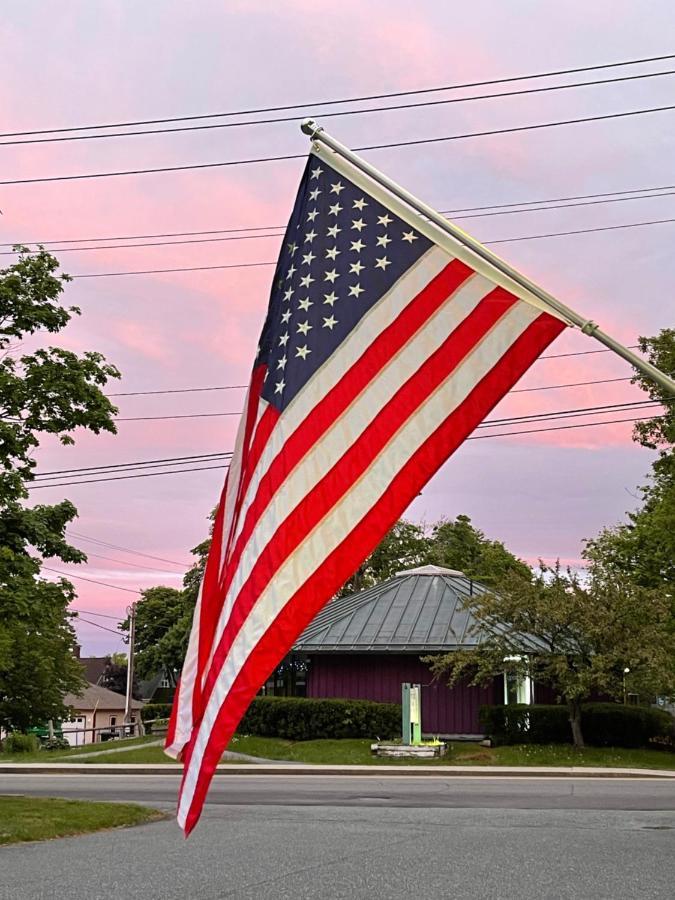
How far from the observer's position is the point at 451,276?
5547 mm

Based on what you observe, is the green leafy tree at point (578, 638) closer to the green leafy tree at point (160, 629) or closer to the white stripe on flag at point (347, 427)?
the white stripe on flag at point (347, 427)

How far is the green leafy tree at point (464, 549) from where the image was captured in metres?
67.6

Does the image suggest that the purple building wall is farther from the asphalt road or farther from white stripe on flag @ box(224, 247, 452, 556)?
white stripe on flag @ box(224, 247, 452, 556)

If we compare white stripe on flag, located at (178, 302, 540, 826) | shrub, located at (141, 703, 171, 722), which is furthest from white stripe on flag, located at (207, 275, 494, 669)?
shrub, located at (141, 703, 171, 722)

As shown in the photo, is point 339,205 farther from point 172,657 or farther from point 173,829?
point 172,657

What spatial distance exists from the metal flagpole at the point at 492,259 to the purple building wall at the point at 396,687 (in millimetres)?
31048

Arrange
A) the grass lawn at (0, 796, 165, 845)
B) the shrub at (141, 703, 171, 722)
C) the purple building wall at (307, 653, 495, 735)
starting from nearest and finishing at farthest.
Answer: the grass lawn at (0, 796, 165, 845) → the purple building wall at (307, 653, 495, 735) → the shrub at (141, 703, 171, 722)

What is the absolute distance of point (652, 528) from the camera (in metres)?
40.0

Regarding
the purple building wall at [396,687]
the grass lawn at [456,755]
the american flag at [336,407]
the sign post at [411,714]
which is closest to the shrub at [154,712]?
the purple building wall at [396,687]

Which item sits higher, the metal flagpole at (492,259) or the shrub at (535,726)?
the metal flagpole at (492,259)

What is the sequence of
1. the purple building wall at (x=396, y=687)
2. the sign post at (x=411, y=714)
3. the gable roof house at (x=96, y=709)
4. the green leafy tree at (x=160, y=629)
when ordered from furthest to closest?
1. the gable roof house at (x=96, y=709)
2. the green leafy tree at (x=160, y=629)
3. the purple building wall at (x=396, y=687)
4. the sign post at (x=411, y=714)

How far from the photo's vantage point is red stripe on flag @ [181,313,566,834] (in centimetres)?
505

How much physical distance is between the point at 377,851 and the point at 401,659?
24.6m

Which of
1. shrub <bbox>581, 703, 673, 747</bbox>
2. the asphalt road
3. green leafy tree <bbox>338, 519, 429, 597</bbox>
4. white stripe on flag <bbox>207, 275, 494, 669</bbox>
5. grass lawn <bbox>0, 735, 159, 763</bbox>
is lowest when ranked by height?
the asphalt road
